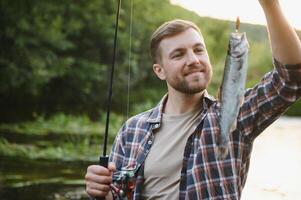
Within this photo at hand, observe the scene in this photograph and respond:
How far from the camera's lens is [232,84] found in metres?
2.08

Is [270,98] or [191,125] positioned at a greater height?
[270,98]

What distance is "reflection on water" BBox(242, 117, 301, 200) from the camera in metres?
8.17

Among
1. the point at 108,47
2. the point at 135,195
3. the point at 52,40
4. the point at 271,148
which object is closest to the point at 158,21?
the point at 108,47

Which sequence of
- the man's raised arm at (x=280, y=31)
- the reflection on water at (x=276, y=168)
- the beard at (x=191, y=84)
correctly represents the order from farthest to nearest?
the reflection on water at (x=276, y=168)
the beard at (x=191, y=84)
the man's raised arm at (x=280, y=31)

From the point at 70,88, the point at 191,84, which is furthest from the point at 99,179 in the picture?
the point at 70,88

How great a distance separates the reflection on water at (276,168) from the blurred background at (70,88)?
0.02 m

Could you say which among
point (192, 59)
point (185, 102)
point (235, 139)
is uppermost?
point (192, 59)

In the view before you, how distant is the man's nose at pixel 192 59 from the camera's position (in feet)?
8.30

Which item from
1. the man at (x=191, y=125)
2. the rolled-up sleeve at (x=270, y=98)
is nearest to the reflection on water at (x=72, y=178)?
the man at (x=191, y=125)

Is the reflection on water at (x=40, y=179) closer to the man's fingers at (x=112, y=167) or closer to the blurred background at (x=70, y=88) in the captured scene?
the blurred background at (x=70, y=88)

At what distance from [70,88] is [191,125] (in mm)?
15632

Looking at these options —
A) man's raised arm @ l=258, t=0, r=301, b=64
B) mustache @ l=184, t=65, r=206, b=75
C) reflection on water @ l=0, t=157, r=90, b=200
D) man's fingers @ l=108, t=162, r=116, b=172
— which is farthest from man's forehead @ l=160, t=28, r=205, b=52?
reflection on water @ l=0, t=157, r=90, b=200

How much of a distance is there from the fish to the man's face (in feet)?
1.23

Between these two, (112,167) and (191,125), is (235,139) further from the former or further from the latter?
(112,167)
